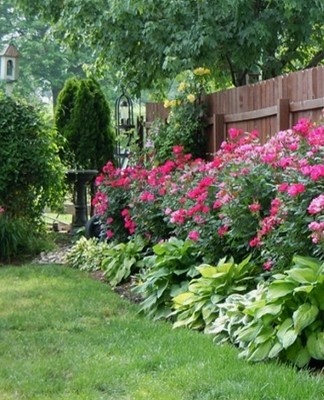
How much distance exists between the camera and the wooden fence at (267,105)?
5.75 m

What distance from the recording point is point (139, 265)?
645 centimetres

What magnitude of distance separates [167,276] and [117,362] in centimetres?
145

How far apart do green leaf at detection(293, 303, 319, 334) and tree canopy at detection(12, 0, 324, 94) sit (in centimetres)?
438

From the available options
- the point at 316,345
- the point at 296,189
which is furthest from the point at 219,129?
the point at 316,345

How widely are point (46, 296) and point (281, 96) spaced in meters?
2.63

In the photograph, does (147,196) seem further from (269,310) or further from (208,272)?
(269,310)

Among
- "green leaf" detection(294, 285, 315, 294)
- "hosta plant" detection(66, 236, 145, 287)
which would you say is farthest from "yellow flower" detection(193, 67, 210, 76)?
"green leaf" detection(294, 285, 315, 294)

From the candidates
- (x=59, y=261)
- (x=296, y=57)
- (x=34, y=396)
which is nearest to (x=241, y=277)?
(x=34, y=396)

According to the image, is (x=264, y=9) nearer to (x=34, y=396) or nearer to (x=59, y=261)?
(x=59, y=261)

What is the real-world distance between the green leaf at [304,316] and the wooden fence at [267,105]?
7.98 ft

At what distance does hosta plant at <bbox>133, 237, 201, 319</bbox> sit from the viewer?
5.05 metres

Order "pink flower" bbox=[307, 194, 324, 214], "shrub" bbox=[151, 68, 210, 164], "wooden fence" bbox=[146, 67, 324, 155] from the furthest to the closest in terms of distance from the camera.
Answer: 1. "shrub" bbox=[151, 68, 210, 164]
2. "wooden fence" bbox=[146, 67, 324, 155]
3. "pink flower" bbox=[307, 194, 324, 214]

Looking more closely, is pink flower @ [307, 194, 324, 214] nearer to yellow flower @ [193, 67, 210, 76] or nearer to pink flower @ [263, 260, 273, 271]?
pink flower @ [263, 260, 273, 271]

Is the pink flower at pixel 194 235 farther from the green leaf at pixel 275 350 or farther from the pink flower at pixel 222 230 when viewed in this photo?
the green leaf at pixel 275 350
